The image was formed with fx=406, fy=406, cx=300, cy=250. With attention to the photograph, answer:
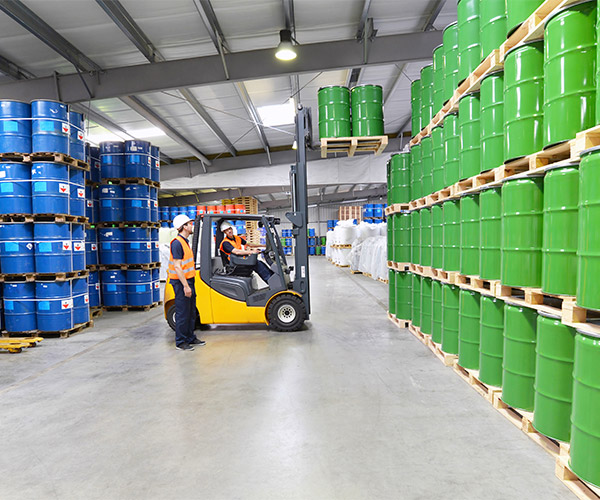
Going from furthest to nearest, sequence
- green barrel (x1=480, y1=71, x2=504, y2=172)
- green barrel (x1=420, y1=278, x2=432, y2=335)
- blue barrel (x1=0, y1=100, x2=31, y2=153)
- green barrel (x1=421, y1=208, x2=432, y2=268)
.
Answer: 1. blue barrel (x1=0, y1=100, x2=31, y2=153)
2. green barrel (x1=420, y1=278, x2=432, y2=335)
3. green barrel (x1=421, y1=208, x2=432, y2=268)
4. green barrel (x1=480, y1=71, x2=504, y2=172)

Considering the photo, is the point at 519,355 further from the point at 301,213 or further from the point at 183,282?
the point at 301,213

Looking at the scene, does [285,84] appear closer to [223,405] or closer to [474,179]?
[474,179]

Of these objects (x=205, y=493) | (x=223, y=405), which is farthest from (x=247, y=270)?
(x=205, y=493)

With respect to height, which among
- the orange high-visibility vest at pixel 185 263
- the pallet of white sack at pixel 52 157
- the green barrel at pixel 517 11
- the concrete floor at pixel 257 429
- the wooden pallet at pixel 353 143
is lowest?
the concrete floor at pixel 257 429

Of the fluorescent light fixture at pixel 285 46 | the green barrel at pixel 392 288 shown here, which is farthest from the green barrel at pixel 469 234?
the fluorescent light fixture at pixel 285 46

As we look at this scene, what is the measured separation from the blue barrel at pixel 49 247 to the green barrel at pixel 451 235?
538 centimetres

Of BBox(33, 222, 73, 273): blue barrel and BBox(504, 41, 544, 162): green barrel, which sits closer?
A: BBox(504, 41, 544, 162): green barrel

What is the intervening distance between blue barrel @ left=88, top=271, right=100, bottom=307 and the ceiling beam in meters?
3.45

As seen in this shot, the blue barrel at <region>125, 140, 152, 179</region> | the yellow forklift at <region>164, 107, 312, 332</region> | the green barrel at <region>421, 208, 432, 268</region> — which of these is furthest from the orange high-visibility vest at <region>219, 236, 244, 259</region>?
the green barrel at <region>421, 208, 432, 268</region>

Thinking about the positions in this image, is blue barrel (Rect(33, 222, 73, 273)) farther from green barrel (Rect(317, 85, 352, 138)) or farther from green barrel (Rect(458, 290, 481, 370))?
green barrel (Rect(458, 290, 481, 370))

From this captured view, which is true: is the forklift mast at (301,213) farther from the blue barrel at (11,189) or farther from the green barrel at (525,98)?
the blue barrel at (11,189)

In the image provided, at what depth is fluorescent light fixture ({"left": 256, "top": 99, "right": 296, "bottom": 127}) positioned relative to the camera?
11102 mm

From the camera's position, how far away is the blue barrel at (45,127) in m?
5.86

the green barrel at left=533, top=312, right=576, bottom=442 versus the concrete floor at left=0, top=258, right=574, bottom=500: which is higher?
the green barrel at left=533, top=312, right=576, bottom=442
